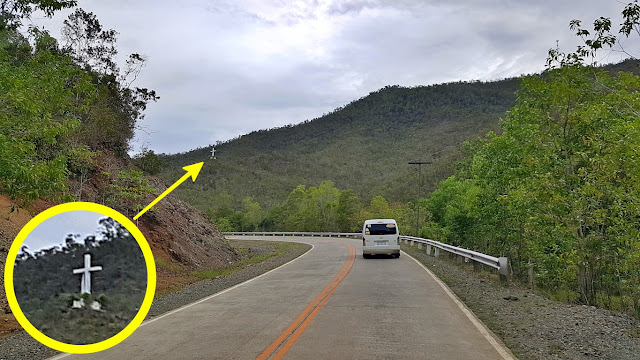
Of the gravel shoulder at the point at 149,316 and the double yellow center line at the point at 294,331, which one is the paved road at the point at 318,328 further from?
the gravel shoulder at the point at 149,316

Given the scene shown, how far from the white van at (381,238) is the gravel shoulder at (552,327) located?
12.3 m

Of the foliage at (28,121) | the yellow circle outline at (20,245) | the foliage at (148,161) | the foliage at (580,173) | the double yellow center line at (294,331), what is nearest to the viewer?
the yellow circle outline at (20,245)

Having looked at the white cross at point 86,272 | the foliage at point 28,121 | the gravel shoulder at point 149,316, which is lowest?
the gravel shoulder at point 149,316

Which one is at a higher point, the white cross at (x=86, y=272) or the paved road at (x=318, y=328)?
the white cross at (x=86, y=272)

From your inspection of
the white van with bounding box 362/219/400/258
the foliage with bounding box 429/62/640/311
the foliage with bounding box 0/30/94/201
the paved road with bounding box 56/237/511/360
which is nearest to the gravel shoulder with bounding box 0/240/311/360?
the paved road with bounding box 56/237/511/360

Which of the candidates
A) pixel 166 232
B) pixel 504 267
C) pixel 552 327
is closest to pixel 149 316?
pixel 552 327

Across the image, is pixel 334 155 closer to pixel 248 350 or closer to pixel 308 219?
pixel 308 219

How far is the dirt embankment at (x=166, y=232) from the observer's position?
16047 mm

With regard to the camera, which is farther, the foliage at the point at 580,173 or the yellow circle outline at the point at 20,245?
the foliage at the point at 580,173

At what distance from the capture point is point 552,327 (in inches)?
348

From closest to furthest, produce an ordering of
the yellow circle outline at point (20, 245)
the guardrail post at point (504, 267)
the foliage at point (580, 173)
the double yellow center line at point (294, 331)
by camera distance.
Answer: the yellow circle outline at point (20, 245), the double yellow center line at point (294, 331), the foliage at point (580, 173), the guardrail post at point (504, 267)

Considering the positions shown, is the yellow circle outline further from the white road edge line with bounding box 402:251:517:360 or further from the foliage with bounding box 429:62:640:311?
the foliage with bounding box 429:62:640:311

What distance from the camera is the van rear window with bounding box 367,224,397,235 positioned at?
25953 mm

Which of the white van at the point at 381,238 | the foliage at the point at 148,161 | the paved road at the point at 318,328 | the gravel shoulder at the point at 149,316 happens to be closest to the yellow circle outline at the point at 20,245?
the paved road at the point at 318,328
